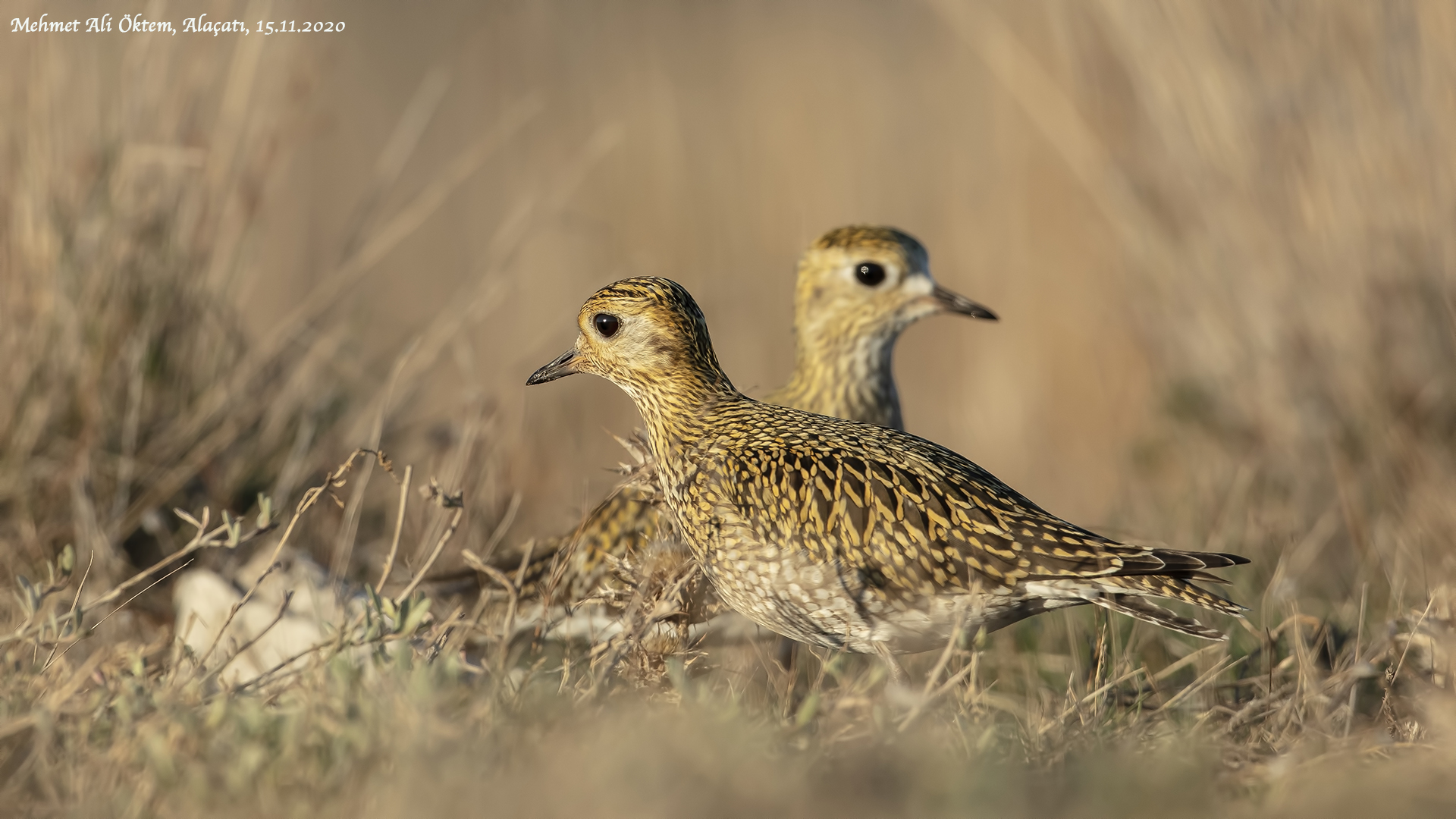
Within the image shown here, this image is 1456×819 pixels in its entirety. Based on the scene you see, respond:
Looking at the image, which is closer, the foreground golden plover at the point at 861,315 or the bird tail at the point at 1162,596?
the bird tail at the point at 1162,596

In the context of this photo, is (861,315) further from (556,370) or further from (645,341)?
(556,370)

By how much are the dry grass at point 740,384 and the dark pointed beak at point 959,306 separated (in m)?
1.09

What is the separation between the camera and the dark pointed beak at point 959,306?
586cm

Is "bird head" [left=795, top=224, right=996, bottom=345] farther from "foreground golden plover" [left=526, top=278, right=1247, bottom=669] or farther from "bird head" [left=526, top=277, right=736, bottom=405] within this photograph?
"foreground golden plover" [left=526, top=278, right=1247, bottom=669]

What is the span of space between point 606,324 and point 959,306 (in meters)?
1.92

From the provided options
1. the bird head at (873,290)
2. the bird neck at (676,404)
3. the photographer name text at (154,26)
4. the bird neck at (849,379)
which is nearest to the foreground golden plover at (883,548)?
the bird neck at (676,404)

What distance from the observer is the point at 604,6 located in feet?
36.6

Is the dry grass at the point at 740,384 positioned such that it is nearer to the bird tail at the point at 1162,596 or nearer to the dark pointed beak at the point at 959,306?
the bird tail at the point at 1162,596

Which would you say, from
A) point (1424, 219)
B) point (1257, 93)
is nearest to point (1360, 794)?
point (1424, 219)

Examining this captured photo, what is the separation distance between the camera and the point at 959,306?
5902 millimetres

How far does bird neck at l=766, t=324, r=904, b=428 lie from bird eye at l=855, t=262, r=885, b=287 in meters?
0.23

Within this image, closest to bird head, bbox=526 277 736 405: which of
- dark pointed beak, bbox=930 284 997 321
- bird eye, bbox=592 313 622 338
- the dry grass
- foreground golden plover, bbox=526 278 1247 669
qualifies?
bird eye, bbox=592 313 622 338

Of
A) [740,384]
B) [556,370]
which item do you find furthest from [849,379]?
[740,384]

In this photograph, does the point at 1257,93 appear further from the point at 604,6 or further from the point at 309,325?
the point at 604,6
